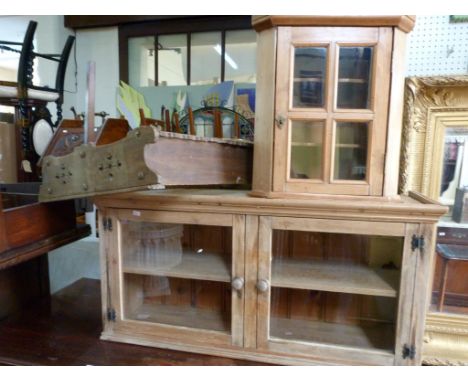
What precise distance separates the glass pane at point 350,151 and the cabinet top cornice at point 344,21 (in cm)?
28

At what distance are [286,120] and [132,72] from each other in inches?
37.9

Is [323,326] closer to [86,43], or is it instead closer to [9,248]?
[9,248]

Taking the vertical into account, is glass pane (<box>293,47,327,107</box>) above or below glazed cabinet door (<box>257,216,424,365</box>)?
above

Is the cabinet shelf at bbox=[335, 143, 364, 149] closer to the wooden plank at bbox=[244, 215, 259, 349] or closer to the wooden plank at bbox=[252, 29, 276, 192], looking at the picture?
the wooden plank at bbox=[252, 29, 276, 192]

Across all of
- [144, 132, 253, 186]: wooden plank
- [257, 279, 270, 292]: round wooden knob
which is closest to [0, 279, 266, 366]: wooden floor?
[257, 279, 270, 292]: round wooden knob

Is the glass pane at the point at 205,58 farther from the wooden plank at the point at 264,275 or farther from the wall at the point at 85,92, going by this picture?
the wooden plank at the point at 264,275

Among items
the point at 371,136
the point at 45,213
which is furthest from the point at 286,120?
the point at 45,213

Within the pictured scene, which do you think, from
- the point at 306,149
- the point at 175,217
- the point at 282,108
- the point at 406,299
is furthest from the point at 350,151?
the point at 175,217

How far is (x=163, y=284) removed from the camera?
3.97 ft

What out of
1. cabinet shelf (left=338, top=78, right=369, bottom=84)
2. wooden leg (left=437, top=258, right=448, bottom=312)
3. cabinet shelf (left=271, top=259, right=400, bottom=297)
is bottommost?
wooden leg (left=437, top=258, right=448, bottom=312)

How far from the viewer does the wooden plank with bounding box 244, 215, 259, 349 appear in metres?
1.01

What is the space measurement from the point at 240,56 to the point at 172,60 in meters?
0.33

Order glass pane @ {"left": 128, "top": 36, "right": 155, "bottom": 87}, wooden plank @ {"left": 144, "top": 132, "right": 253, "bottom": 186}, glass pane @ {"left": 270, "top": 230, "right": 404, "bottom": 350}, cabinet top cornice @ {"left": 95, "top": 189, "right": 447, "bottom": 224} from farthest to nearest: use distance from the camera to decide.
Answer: glass pane @ {"left": 128, "top": 36, "right": 155, "bottom": 87}, glass pane @ {"left": 270, "top": 230, "right": 404, "bottom": 350}, cabinet top cornice @ {"left": 95, "top": 189, "right": 447, "bottom": 224}, wooden plank @ {"left": 144, "top": 132, "right": 253, "bottom": 186}
